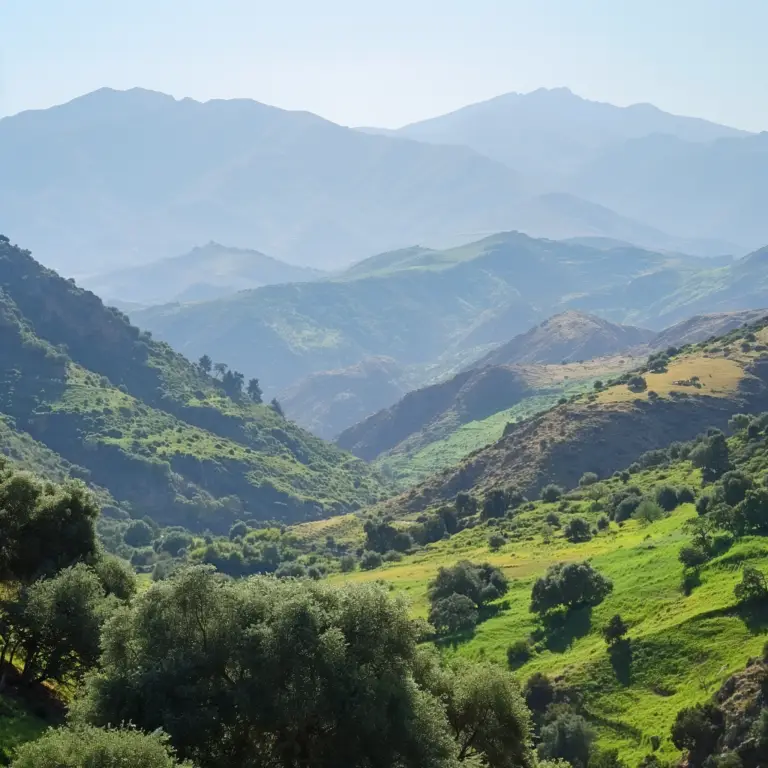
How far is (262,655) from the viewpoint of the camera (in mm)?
31328

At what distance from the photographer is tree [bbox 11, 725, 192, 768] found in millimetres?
24859

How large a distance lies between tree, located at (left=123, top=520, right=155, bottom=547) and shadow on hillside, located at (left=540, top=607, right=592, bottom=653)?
414 feet

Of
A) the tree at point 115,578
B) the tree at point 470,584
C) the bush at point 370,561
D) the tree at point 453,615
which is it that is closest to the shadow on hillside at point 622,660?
the tree at point 453,615

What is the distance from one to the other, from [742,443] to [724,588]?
57.8 metres

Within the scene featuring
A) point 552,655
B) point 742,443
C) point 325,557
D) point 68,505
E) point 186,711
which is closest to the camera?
point 186,711

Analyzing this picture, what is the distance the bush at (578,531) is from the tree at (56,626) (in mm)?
68007

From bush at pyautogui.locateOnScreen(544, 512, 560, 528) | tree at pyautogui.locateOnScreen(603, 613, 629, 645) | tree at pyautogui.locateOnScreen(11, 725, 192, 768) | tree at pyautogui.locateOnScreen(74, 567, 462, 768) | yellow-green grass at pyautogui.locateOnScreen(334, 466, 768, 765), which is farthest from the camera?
bush at pyautogui.locateOnScreen(544, 512, 560, 528)

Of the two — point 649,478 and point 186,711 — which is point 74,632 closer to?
point 186,711

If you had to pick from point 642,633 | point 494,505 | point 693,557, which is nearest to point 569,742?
point 642,633

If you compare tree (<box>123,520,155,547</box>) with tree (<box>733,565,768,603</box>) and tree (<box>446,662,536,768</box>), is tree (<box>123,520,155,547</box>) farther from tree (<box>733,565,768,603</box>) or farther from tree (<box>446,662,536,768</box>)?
tree (<box>446,662,536,768</box>)

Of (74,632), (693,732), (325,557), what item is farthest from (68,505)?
(325,557)

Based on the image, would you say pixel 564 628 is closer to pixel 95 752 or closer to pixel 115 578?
pixel 115 578

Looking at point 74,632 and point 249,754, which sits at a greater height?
point 74,632

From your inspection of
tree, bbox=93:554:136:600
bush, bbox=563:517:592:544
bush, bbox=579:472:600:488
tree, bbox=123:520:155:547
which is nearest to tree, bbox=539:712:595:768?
tree, bbox=93:554:136:600
